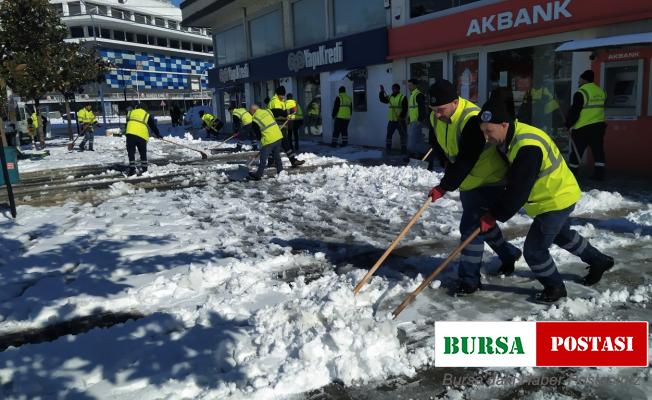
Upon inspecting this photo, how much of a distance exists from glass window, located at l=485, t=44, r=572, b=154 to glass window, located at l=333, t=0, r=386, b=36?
16.2ft

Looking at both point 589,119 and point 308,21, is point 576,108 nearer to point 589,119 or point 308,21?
point 589,119

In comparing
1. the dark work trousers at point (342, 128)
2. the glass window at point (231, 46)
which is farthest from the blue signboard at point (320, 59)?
the dark work trousers at point (342, 128)

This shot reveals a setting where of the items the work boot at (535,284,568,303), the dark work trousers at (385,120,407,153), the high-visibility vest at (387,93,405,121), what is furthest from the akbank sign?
the work boot at (535,284,568,303)

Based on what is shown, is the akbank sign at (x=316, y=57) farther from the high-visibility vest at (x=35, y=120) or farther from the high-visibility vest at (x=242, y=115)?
the high-visibility vest at (x=35, y=120)

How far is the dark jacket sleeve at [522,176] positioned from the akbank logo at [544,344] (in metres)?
0.87

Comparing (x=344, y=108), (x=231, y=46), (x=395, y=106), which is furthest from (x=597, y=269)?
(x=231, y=46)

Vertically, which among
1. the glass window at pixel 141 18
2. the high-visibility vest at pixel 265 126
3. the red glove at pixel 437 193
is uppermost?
the glass window at pixel 141 18

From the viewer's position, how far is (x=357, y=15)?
1619 centimetres

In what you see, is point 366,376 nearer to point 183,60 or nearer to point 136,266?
point 136,266

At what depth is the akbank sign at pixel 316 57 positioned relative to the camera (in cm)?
1669

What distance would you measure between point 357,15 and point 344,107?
3.40 meters

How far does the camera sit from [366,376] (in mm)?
2996

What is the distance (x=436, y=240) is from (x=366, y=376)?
9.69ft

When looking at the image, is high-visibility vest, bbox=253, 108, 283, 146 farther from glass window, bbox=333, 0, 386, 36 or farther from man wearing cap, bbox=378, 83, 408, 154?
glass window, bbox=333, 0, 386, 36
